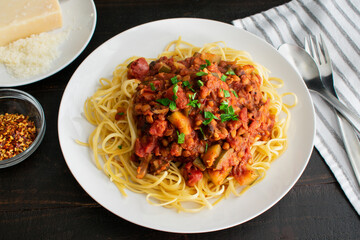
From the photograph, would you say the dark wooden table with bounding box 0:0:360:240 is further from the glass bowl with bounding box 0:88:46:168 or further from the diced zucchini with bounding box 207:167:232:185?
the diced zucchini with bounding box 207:167:232:185

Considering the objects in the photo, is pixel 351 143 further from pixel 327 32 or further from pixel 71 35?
pixel 71 35

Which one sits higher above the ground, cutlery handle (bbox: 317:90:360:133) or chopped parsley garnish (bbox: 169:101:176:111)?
chopped parsley garnish (bbox: 169:101:176:111)

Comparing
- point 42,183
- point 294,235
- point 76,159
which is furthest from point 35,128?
point 294,235

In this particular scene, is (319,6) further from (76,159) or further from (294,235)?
(76,159)

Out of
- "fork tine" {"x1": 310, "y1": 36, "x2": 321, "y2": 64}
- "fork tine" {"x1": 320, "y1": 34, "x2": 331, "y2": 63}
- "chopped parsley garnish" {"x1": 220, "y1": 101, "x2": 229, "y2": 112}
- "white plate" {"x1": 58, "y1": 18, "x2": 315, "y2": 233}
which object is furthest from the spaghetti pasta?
"fork tine" {"x1": 320, "y1": 34, "x2": 331, "y2": 63}

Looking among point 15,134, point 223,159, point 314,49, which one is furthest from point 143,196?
point 314,49
